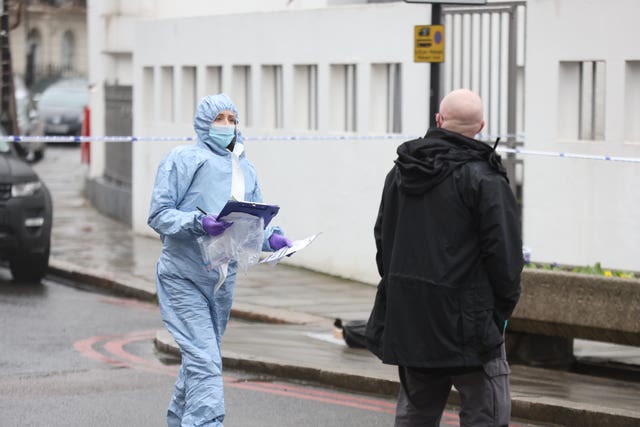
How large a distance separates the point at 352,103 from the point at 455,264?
963 centimetres

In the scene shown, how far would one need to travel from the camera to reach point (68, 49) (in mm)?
94062

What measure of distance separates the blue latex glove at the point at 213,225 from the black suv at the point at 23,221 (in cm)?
777

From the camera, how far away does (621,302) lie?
9.14m

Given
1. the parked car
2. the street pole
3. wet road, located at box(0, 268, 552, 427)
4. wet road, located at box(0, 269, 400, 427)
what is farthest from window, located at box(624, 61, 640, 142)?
the parked car

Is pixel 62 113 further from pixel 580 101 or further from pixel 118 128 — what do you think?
pixel 580 101

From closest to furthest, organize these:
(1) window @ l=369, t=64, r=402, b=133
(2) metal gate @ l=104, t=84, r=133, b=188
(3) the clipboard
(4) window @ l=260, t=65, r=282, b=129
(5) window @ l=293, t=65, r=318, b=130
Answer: (3) the clipboard
(1) window @ l=369, t=64, r=402, b=133
(5) window @ l=293, t=65, r=318, b=130
(4) window @ l=260, t=65, r=282, b=129
(2) metal gate @ l=104, t=84, r=133, b=188

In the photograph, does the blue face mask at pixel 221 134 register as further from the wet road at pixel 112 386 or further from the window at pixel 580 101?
the window at pixel 580 101

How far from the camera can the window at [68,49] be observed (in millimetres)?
93500

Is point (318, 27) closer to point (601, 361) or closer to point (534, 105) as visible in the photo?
point (534, 105)

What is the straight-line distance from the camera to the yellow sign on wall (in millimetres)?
11031

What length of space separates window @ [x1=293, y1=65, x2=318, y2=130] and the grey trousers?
10.1m

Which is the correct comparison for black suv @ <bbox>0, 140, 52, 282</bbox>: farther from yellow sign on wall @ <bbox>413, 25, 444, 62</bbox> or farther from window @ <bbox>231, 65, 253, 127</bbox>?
yellow sign on wall @ <bbox>413, 25, 444, 62</bbox>

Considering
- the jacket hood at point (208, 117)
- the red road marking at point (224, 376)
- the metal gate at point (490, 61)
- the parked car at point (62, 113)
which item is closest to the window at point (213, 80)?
the metal gate at point (490, 61)

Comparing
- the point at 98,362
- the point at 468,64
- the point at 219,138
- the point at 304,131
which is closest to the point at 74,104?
the point at 304,131
